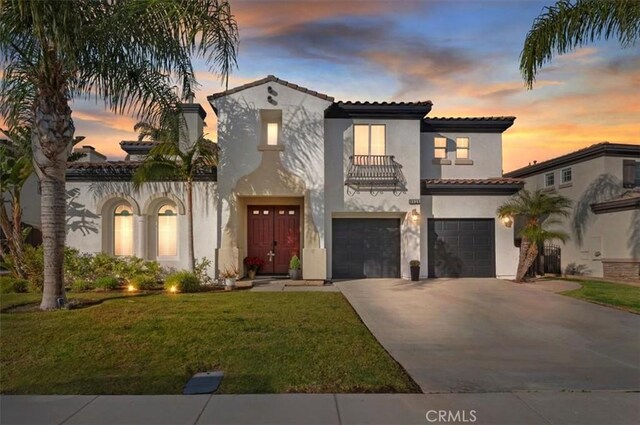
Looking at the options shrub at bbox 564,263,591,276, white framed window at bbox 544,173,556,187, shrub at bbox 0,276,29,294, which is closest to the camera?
shrub at bbox 0,276,29,294

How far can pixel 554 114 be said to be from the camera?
12391 mm

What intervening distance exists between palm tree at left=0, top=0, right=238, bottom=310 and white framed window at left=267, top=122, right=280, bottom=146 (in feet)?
17.4

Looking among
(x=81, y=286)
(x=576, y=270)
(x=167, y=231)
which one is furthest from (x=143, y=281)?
(x=576, y=270)

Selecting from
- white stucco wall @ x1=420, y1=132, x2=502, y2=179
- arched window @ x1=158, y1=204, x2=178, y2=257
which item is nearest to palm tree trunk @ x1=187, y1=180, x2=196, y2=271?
arched window @ x1=158, y1=204, x2=178, y2=257

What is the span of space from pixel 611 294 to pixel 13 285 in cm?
1780

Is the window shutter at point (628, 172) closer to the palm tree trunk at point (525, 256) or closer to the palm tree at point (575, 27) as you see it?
the palm tree trunk at point (525, 256)

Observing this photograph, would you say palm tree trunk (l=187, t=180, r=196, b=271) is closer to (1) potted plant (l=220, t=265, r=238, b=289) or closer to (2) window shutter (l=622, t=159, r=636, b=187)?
(1) potted plant (l=220, t=265, r=238, b=289)

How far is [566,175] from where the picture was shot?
64.2 ft

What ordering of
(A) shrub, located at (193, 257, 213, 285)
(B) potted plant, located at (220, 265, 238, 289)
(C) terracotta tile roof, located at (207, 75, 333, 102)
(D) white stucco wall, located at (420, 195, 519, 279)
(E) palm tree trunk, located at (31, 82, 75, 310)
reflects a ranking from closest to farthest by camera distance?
(E) palm tree trunk, located at (31, 82, 75, 310)
(B) potted plant, located at (220, 265, 238, 289)
(A) shrub, located at (193, 257, 213, 285)
(C) terracotta tile roof, located at (207, 75, 333, 102)
(D) white stucco wall, located at (420, 195, 519, 279)

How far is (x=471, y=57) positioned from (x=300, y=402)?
1069 cm

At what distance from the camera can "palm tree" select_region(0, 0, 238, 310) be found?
7590 mm

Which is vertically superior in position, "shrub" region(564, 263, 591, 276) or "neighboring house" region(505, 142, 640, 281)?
"neighboring house" region(505, 142, 640, 281)

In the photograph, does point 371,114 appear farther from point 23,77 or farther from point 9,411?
point 9,411

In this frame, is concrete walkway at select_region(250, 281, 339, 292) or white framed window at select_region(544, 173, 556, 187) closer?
concrete walkway at select_region(250, 281, 339, 292)
